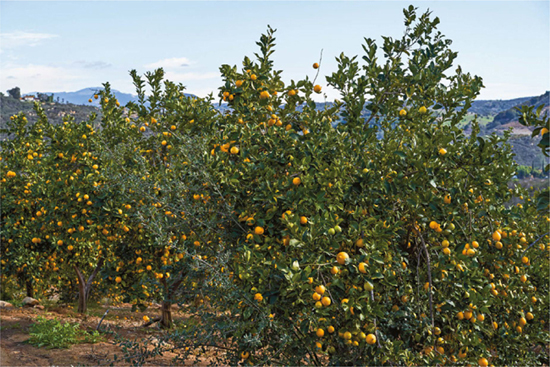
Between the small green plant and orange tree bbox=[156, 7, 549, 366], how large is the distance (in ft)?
13.9

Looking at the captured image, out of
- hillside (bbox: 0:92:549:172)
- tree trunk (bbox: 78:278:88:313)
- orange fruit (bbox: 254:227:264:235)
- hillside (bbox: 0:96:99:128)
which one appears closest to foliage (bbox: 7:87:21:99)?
hillside (bbox: 0:92:549:172)

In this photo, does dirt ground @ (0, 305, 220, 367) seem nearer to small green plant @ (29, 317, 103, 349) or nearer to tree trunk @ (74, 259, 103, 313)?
small green plant @ (29, 317, 103, 349)

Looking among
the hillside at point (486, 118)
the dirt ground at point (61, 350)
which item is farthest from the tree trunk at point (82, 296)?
the hillside at point (486, 118)

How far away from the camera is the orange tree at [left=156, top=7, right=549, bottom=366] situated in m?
2.87

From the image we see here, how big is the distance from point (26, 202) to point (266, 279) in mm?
7036

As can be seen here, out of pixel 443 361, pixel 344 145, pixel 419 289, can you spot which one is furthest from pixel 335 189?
pixel 443 361

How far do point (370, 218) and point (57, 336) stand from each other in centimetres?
568

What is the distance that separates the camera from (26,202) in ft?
27.1

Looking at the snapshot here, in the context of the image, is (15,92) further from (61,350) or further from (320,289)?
(320,289)

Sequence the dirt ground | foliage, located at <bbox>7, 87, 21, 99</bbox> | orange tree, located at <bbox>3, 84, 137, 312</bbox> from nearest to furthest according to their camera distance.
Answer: the dirt ground → orange tree, located at <bbox>3, 84, 137, 312</bbox> → foliage, located at <bbox>7, 87, 21, 99</bbox>

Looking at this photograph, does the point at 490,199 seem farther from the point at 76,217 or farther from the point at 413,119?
the point at 76,217

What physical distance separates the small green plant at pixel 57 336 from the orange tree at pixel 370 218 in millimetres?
4246

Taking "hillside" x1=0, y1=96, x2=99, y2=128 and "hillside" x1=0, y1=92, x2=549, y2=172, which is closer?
"hillside" x1=0, y1=92, x2=549, y2=172

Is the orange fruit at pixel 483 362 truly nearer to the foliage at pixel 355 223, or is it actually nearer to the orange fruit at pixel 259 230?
the foliage at pixel 355 223
